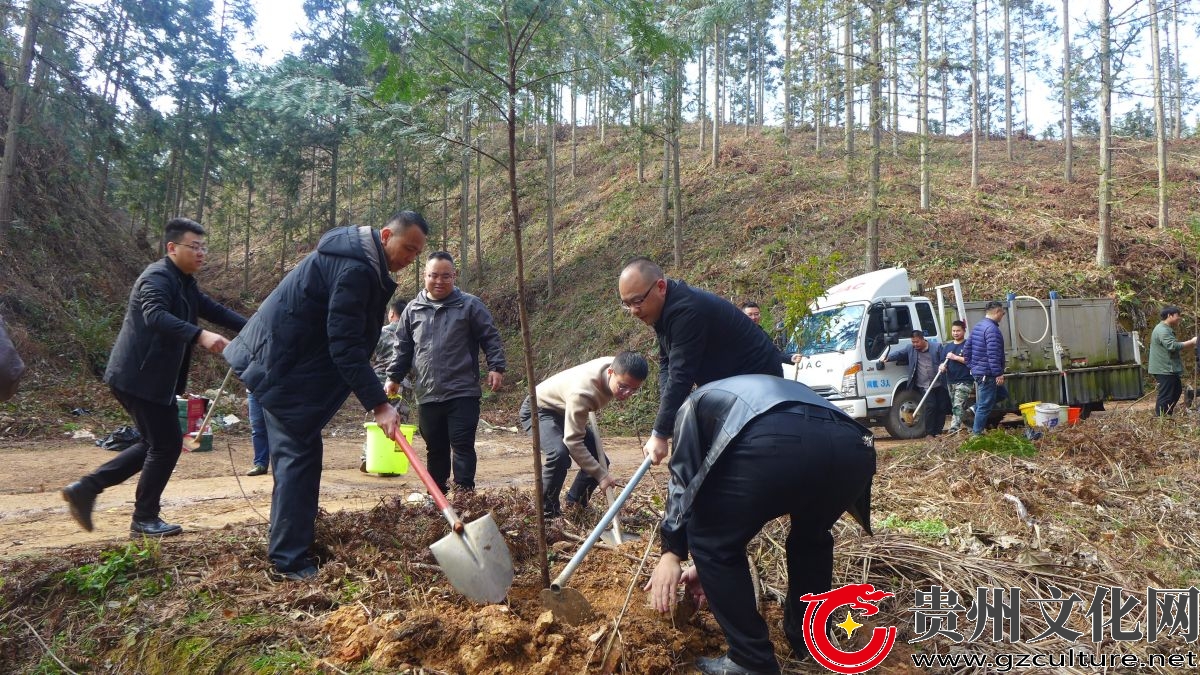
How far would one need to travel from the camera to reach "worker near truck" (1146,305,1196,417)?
Result: 9.44m

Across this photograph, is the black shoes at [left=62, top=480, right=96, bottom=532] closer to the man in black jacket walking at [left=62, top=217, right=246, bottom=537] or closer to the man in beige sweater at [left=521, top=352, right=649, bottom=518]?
the man in black jacket walking at [left=62, top=217, right=246, bottom=537]

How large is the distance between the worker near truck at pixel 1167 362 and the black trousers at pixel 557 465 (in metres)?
8.61

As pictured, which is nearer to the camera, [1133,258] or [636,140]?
[1133,258]

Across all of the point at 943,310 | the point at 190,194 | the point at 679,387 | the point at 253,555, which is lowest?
the point at 253,555

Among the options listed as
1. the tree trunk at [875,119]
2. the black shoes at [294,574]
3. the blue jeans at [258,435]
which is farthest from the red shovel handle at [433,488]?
the tree trunk at [875,119]

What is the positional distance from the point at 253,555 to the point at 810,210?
18.9m

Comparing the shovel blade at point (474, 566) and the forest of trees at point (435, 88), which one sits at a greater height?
the forest of trees at point (435, 88)

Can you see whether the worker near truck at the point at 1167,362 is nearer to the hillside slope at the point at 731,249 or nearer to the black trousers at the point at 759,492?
the hillside slope at the point at 731,249

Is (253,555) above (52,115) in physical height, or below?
below

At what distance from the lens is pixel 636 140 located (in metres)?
21.1

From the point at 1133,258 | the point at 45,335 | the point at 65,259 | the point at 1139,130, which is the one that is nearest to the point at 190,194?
the point at 65,259

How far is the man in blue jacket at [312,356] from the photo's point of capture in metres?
3.29

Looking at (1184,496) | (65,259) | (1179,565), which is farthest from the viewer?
(65,259)

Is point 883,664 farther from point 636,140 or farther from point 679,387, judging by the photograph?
point 636,140
